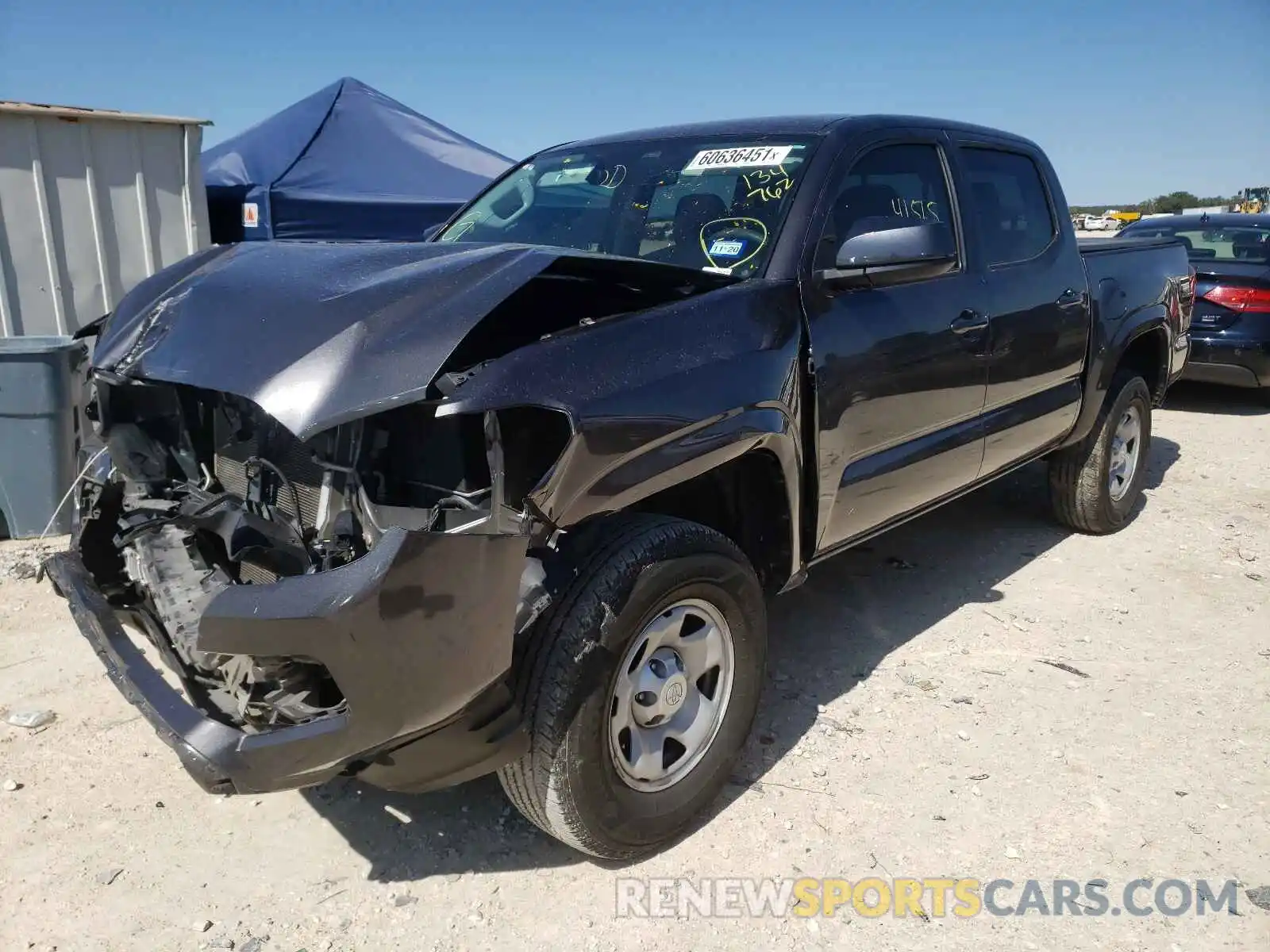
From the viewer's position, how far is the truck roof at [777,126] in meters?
3.29

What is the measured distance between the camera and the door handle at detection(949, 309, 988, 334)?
11.4ft

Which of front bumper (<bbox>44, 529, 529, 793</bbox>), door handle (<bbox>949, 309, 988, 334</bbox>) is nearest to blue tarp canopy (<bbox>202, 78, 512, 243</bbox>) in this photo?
door handle (<bbox>949, 309, 988, 334</bbox>)

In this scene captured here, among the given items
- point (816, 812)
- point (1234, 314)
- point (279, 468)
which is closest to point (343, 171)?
point (279, 468)

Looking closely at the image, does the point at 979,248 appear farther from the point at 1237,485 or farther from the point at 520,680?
the point at 1237,485

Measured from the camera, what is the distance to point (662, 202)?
332cm

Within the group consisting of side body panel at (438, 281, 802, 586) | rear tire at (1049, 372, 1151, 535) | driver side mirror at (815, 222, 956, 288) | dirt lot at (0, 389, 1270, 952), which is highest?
driver side mirror at (815, 222, 956, 288)

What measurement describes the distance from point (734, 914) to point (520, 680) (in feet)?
2.79

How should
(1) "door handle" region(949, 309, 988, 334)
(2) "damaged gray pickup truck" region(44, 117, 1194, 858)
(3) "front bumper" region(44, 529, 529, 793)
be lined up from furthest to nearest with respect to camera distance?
(1) "door handle" region(949, 309, 988, 334)
(2) "damaged gray pickup truck" region(44, 117, 1194, 858)
(3) "front bumper" region(44, 529, 529, 793)

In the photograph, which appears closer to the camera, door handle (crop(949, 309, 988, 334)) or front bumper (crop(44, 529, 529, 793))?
front bumper (crop(44, 529, 529, 793))

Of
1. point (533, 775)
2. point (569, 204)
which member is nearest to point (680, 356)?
point (533, 775)

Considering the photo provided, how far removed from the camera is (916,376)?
10.8 feet

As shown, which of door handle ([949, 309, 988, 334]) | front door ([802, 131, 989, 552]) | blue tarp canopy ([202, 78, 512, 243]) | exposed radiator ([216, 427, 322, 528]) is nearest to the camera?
exposed radiator ([216, 427, 322, 528])

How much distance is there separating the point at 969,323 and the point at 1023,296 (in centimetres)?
53

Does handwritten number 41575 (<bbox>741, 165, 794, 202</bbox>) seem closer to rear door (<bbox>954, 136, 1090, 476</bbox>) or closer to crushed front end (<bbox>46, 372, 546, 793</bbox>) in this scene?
rear door (<bbox>954, 136, 1090, 476</bbox>)
